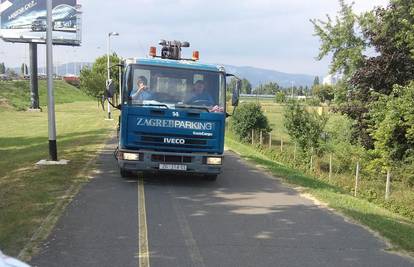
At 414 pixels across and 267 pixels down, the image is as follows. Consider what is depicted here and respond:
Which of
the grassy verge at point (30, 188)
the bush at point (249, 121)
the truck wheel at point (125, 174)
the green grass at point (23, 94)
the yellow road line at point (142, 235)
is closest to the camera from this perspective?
the yellow road line at point (142, 235)

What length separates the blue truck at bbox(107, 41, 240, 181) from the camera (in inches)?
416

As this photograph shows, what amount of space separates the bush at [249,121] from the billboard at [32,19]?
2729cm

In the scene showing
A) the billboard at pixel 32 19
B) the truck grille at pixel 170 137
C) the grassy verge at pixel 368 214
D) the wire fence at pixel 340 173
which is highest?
the billboard at pixel 32 19

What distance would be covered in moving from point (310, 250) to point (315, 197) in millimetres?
4173

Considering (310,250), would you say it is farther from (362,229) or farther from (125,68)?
(125,68)

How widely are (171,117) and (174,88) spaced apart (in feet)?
2.11

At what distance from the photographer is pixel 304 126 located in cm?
2153

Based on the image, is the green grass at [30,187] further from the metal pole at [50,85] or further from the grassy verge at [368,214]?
the grassy verge at [368,214]

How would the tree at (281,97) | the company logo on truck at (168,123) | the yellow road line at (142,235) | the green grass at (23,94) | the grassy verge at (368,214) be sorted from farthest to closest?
the green grass at (23,94) < the tree at (281,97) < the company logo on truck at (168,123) < the grassy verge at (368,214) < the yellow road line at (142,235)

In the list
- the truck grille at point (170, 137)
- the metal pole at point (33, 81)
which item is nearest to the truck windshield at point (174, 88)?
the truck grille at point (170, 137)

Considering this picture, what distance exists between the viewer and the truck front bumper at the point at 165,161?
10648 millimetres

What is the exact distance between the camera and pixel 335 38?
2550cm

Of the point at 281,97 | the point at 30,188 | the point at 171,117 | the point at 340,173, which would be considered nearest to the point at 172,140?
the point at 171,117

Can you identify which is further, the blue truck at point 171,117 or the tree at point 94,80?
the tree at point 94,80
